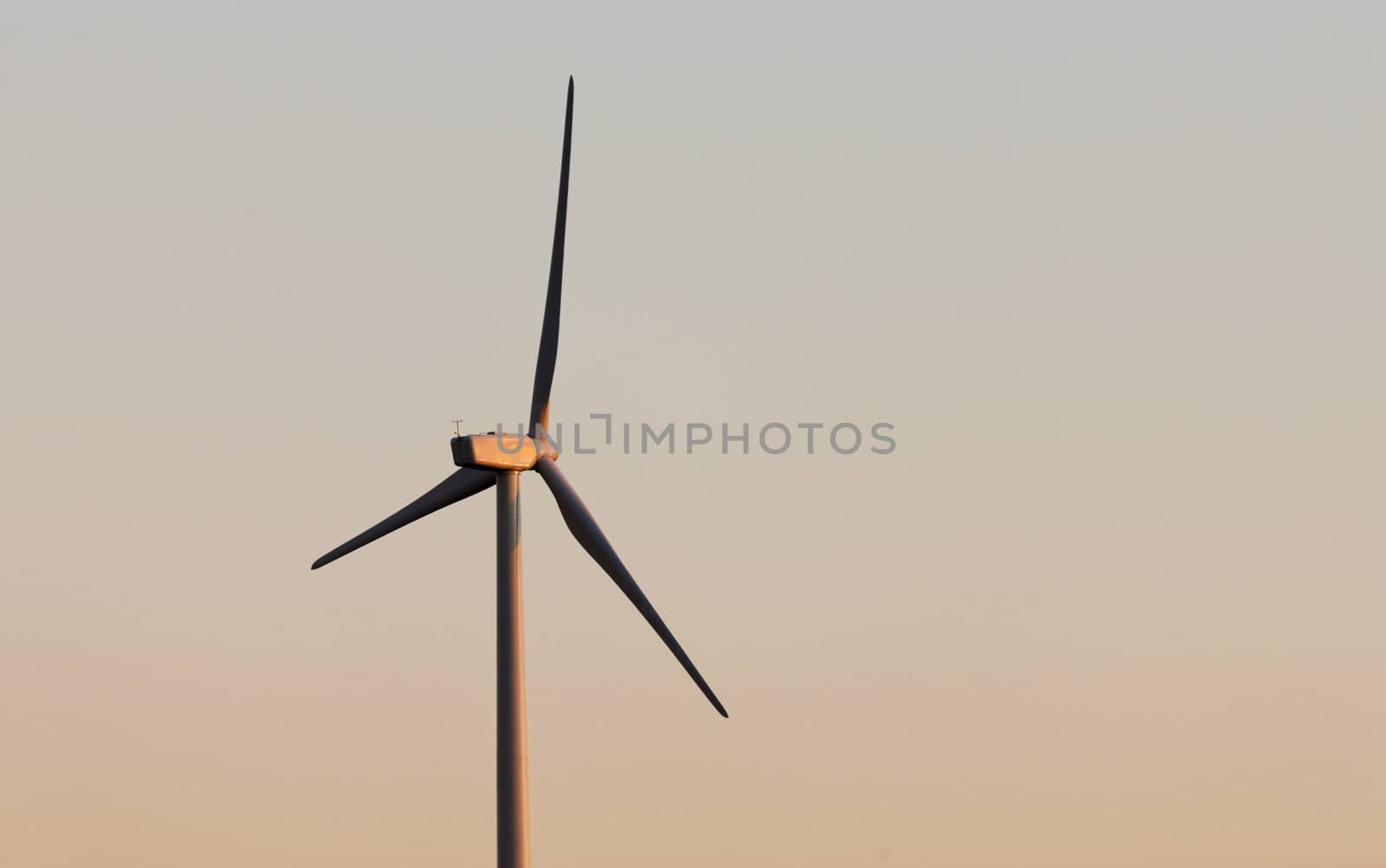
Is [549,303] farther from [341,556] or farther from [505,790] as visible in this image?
[505,790]

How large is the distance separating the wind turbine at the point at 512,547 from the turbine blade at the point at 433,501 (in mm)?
24

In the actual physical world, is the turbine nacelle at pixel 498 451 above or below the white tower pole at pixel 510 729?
above

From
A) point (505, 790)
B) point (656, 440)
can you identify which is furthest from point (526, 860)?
point (656, 440)

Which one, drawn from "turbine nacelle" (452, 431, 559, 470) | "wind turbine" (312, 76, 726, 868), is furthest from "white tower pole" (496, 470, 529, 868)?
"turbine nacelle" (452, 431, 559, 470)

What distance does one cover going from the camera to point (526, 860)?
199 feet

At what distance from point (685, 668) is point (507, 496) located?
6.79 metres

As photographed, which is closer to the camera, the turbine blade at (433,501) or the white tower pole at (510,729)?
the white tower pole at (510,729)

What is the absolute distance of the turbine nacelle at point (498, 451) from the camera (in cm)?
6103

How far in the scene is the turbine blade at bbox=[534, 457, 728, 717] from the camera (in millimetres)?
61531

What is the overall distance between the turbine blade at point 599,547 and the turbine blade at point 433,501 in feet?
5.87

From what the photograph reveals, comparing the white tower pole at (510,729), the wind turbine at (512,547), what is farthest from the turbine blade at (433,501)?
the white tower pole at (510,729)

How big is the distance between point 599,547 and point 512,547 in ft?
8.16

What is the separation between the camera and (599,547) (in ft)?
207

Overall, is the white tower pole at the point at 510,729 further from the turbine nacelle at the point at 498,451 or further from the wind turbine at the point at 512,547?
the turbine nacelle at the point at 498,451
